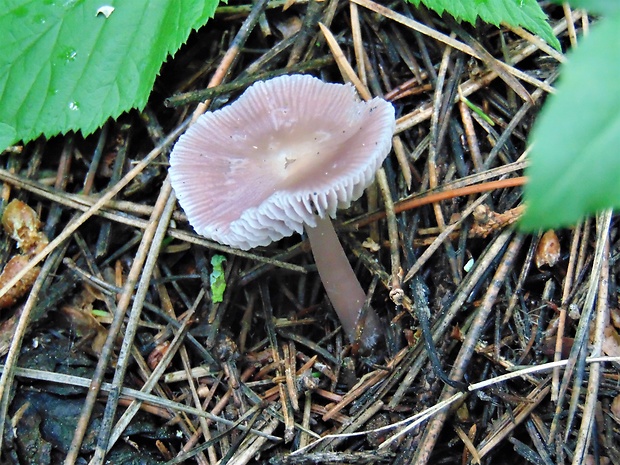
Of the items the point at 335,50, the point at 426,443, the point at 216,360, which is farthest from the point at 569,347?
the point at 335,50

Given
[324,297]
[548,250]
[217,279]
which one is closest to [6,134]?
[217,279]

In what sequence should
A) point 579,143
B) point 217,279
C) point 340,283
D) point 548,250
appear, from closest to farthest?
point 579,143 < point 548,250 < point 340,283 < point 217,279

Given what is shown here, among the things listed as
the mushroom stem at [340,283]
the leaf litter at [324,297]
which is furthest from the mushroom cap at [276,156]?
the leaf litter at [324,297]

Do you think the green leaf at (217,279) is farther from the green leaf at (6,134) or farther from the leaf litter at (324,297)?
the green leaf at (6,134)

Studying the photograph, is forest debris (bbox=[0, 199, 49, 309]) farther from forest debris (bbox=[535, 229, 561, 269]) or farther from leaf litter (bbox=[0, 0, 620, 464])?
forest debris (bbox=[535, 229, 561, 269])

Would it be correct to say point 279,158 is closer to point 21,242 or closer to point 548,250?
point 548,250

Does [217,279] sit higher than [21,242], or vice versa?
[21,242]
